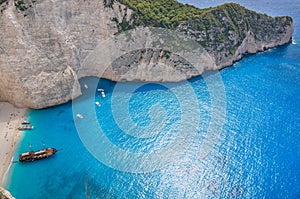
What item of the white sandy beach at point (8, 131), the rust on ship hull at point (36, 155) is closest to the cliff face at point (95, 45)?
the white sandy beach at point (8, 131)

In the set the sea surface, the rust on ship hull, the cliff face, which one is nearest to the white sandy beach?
the sea surface

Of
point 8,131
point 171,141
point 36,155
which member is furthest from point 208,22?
point 8,131

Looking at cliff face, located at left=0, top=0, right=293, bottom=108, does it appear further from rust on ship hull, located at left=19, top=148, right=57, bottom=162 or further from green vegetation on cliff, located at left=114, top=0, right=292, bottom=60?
rust on ship hull, located at left=19, top=148, right=57, bottom=162

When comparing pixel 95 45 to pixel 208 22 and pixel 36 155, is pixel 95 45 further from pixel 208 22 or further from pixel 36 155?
pixel 36 155

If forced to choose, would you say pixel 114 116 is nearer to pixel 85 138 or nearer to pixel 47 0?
pixel 85 138

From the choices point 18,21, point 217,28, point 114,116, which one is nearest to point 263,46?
point 217,28

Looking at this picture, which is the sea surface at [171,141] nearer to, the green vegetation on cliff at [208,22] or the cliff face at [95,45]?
the cliff face at [95,45]
